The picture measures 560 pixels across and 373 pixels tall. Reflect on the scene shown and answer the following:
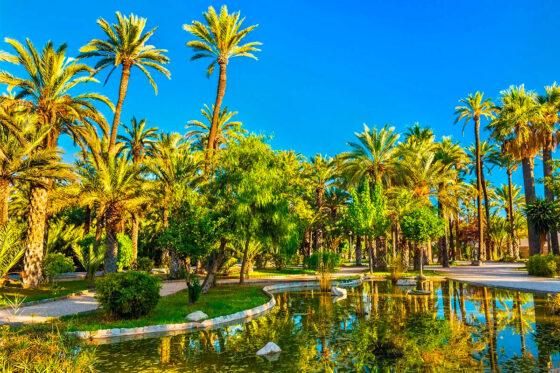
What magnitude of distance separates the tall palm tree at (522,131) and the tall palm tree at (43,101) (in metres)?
36.0

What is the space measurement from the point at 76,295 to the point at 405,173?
97.3ft

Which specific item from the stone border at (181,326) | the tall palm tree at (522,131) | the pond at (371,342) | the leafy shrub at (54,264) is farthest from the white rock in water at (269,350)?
the tall palm tree at (522,131)

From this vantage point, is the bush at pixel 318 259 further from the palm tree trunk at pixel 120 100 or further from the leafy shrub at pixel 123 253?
the palm tree trunk at pixel 120 100

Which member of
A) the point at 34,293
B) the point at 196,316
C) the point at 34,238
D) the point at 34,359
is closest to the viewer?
the point at 34,359

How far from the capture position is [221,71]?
28.9 m

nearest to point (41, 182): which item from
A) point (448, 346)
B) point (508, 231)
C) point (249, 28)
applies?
point (249, 28)

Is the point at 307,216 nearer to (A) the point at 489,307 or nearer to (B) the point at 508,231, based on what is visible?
(A) the point at 489,307

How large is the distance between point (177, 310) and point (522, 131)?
3550 centimetres

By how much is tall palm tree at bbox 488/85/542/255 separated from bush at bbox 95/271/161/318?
34.8m

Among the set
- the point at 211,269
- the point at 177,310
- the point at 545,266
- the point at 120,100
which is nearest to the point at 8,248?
the point at 177,310

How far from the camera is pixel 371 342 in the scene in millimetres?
10094

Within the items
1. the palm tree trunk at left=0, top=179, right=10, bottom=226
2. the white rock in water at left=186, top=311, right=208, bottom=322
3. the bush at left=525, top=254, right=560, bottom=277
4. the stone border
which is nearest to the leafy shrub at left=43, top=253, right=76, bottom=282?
the palm tree trunk at left=0, top=179, right=10, bottom=226

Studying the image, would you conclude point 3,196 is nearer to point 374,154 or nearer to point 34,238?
point 34,238

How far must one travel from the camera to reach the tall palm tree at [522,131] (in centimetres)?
3566
